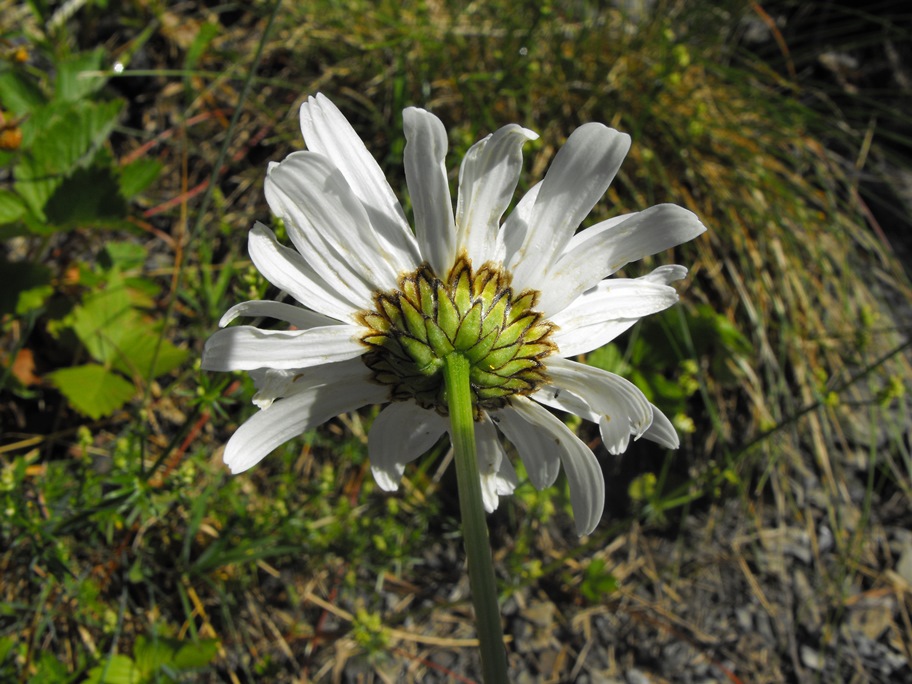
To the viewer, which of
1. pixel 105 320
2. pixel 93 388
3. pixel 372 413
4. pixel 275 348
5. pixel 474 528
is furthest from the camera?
pixel 372 413

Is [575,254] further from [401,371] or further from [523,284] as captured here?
[401,371]

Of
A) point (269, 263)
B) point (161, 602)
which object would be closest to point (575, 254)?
point (269, 263)

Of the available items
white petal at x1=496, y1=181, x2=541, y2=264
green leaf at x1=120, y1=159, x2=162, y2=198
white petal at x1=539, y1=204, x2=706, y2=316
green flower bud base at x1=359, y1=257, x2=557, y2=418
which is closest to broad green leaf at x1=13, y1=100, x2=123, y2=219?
green leaf at x1=120, y1=159, x2=162, y2=198

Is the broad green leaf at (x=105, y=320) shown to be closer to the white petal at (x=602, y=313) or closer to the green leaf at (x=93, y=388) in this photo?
the green leaf at (x=93, y=388)

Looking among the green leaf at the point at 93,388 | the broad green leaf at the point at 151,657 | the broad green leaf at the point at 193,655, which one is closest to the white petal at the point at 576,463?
the broad green leaf at the point at 193,655

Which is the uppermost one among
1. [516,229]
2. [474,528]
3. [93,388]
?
[516,229]

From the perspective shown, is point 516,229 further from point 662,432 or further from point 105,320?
point 105,320

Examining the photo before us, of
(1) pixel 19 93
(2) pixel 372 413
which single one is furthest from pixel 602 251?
(1) pixel 19 93

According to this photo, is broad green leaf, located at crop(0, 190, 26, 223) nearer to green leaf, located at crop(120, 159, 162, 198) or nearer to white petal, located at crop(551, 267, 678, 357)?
green leaf, located at crop(120, 159, 162, 198)
